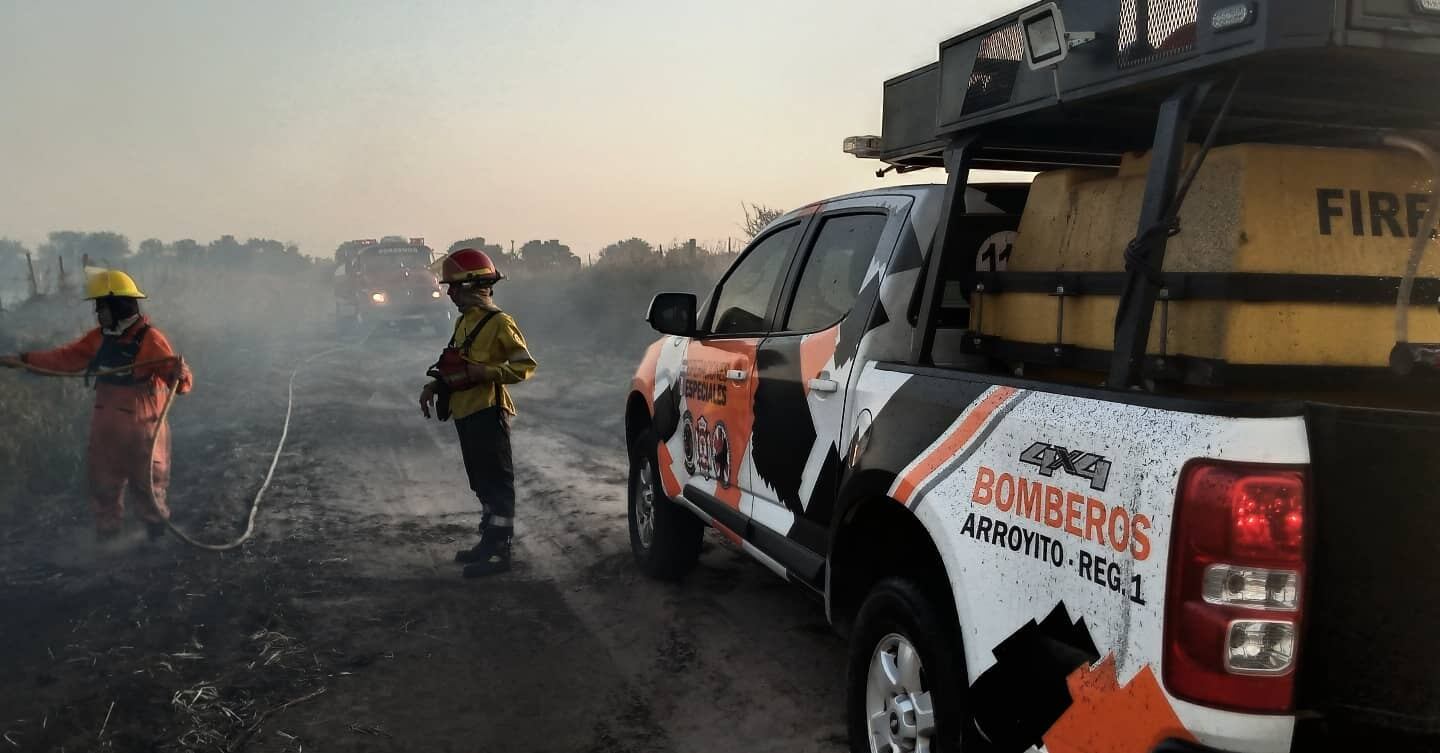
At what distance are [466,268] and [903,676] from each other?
3873 millimetres

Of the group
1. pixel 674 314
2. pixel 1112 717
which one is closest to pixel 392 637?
pixel 674 314

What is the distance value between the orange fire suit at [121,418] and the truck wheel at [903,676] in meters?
4.83

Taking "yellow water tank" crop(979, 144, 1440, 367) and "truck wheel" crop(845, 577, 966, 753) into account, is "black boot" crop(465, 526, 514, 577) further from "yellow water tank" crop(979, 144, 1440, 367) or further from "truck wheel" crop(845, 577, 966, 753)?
"yellow water tank" crop(979, 144, 1440, 367)

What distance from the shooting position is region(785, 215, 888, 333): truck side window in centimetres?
353

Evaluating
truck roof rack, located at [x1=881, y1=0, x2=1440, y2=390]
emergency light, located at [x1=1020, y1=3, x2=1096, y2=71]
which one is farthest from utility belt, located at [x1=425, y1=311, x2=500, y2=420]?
emergency light, located at [x1=1020, y1=3, x2=1096, y2=71]

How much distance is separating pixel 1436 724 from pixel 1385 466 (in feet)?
1.55

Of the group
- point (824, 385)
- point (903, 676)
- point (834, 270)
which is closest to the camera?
point (903, 676)

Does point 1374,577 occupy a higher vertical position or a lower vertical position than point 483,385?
higher

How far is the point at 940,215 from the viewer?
3.06 metres

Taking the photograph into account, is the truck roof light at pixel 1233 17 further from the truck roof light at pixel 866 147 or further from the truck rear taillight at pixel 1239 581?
the truck roof light at pixel 866 147

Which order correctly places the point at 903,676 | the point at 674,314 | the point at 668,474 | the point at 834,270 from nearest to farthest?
the point at 903,676 → the point at 834,270 → the point at 674,314 → the point at 668,474

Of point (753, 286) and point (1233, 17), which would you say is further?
point (753, 286)

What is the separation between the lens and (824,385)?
131 inches

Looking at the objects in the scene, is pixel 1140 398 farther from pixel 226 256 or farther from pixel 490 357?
pixel 226 256
